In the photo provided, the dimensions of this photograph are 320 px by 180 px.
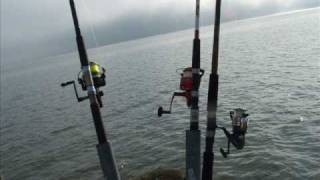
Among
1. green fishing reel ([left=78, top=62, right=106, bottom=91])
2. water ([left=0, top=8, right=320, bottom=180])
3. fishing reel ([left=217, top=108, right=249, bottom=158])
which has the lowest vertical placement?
water ([left=0, top=8, right=320, bottom=180])

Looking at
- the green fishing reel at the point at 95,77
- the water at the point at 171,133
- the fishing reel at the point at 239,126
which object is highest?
the green fishing reel at the point at 95,77

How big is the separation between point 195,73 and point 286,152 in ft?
29.6

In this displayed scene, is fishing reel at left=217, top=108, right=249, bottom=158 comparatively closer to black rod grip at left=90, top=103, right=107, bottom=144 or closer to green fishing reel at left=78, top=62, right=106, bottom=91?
black rod grip at left=90, top=103, right=107, bottom=144

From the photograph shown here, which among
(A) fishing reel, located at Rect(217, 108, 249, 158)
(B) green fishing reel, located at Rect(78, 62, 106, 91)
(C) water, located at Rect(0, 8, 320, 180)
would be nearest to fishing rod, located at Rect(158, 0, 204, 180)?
(A) fishing reel, located at Rect(217, 108, 249, 158)

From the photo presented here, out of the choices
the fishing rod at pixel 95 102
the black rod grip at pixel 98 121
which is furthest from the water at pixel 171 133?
the black rod grip at pixel 98 121

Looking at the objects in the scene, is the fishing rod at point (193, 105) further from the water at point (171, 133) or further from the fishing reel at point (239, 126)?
the water at point (171, 133)

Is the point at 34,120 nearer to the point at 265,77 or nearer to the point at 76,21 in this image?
the point at 265,77

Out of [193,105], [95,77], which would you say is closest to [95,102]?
[95,77]

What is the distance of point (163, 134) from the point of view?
19.3 m

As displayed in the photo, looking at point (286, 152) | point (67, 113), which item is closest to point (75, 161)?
point (286, 152)

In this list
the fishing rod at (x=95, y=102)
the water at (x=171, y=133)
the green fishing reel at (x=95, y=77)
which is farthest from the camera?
the water at (x=171, y=133)

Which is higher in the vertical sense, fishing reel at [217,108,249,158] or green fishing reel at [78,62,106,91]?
green fishing reel at [78,62,106,91]

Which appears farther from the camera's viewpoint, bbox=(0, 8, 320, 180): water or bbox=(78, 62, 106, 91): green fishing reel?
bbox=(0, 8, 320, 180): water

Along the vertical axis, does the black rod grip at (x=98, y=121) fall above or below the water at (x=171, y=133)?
above
